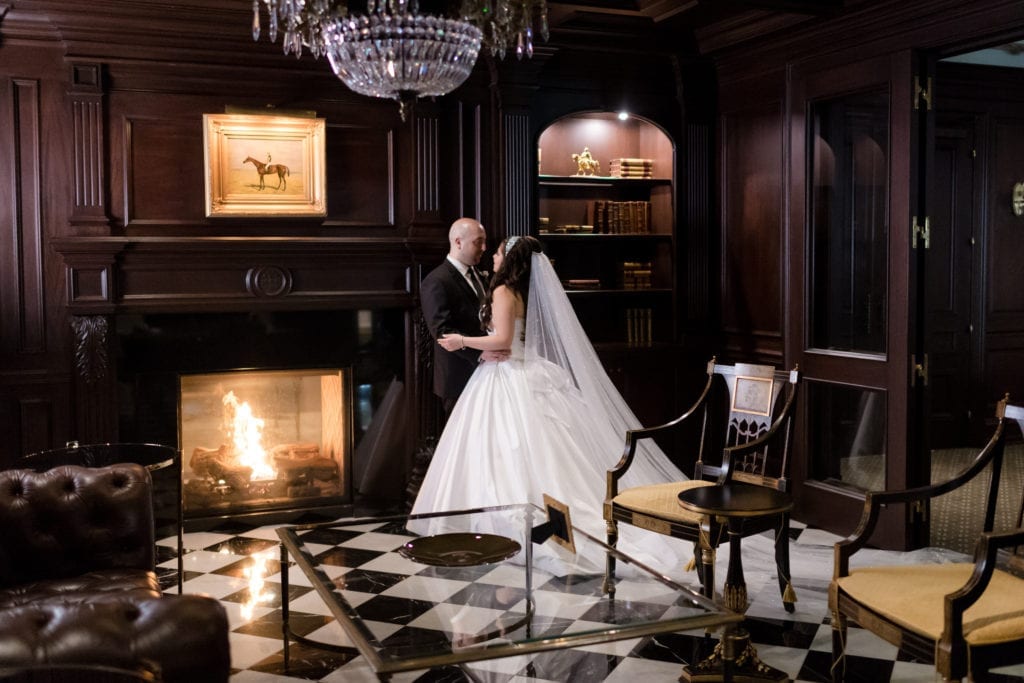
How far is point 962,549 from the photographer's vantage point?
5.58 m

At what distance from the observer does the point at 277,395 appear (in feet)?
21.0

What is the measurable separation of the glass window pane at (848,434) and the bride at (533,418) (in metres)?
1.11

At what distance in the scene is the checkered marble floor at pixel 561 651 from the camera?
386 centimetres

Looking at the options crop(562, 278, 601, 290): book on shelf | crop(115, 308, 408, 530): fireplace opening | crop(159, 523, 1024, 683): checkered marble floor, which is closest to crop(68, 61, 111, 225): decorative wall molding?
crop(115, 308, 408, 530): fireplace opening

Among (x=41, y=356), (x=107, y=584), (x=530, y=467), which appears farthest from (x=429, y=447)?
(x=107, y=584)

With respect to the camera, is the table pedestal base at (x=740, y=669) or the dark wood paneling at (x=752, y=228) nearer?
the table pedestal base at (x=740, y=669)

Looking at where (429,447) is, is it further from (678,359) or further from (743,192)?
(743,192)

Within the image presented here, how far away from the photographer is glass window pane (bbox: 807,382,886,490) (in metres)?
5.68

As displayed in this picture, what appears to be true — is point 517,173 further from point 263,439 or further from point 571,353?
point 263,439

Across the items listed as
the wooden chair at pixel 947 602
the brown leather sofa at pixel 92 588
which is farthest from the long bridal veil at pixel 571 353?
the brown leather sofa at pixel 92 588

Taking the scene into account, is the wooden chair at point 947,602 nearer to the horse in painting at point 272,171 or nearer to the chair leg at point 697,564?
the chair leg at point 697,564

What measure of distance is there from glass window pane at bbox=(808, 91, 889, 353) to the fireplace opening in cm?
260

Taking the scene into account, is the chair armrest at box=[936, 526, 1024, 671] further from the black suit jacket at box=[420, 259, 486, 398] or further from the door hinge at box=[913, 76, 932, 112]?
the black suit jacket at box=[420, 259, 486, 398]

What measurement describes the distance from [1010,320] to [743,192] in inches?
132
